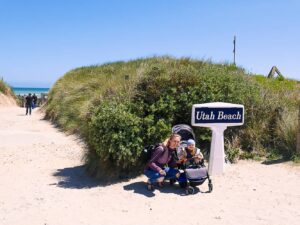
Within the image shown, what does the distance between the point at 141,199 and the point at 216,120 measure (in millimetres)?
2115

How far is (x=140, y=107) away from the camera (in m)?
7.78

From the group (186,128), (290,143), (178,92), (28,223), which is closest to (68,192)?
(28,223)

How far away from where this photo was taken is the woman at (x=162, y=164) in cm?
643

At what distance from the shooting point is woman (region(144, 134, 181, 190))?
253 inches

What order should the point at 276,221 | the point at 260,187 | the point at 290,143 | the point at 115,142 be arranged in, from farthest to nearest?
the point at 290,143
the point at 115,142
the point at 260,187
the point at 276,221

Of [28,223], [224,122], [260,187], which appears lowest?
[28,223]

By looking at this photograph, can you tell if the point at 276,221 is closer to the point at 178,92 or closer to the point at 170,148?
the point at 170,148

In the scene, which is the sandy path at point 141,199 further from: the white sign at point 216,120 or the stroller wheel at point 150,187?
the white sign at point 216,120

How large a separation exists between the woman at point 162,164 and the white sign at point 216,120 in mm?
Result: 641

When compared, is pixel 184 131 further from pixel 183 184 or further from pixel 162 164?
pixel 183 184

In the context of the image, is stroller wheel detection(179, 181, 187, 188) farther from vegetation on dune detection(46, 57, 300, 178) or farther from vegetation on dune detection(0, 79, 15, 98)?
vegetation on dune detection(0, 79, 15, 98)

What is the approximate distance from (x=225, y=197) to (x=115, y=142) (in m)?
2.27

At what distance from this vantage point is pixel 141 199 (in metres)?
6.13

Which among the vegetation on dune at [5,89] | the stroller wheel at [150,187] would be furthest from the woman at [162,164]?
the vegetation on dune at [5,89]
